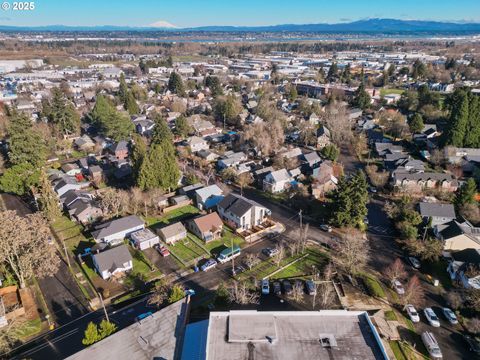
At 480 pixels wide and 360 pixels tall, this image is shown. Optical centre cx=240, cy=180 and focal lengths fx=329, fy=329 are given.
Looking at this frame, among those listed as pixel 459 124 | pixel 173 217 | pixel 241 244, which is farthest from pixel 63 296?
pixel 459 124

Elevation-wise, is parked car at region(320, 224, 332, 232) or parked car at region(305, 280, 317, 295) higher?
parked car at region(320, 224, 332, 232)

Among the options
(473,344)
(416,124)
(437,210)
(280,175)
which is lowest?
(473,344)

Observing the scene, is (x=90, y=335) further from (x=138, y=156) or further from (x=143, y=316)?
(x=138, y=156)

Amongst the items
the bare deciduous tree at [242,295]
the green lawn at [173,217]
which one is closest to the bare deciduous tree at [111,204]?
the green lawn at [173,217]

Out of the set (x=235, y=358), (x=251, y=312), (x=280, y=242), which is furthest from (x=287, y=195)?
(x=235, y=358)

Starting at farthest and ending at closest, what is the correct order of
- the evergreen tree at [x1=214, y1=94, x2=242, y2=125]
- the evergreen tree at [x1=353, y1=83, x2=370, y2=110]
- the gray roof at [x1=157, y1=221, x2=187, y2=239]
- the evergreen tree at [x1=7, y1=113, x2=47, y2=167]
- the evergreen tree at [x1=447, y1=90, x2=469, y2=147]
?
1. the evergreen tree at [x1=353, y1=83, x2=370, y2=110]
2. the evergreen tree at [x1=214, y1=94, x2=242, y2=125]
3. the evergreen tree at [x1=447, y1=90, x2=469, y2=147]
4. the evergreen tree at [x1=7, y1=113, x2=47, y2=167]
5. the gray roof at [x1=157, y1=221, x2=187, y2=239]

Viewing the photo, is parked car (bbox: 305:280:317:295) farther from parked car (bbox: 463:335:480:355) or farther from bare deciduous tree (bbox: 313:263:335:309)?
parked car (bbox: 463:335:480:355)

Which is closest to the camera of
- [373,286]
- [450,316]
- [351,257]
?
[450,316]

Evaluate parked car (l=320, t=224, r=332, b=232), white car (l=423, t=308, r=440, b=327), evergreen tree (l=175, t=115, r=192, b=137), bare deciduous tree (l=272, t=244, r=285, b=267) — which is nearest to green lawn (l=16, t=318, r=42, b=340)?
bare deciduous tree (l=272, t=244, r=285, b=267)

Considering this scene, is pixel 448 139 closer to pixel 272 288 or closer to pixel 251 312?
pixel 272 288
